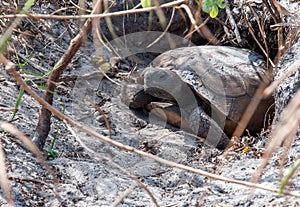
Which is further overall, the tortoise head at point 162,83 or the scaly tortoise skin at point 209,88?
the tortoise head at point 162,83

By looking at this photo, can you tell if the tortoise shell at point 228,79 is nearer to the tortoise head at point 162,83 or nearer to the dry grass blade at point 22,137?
the tortoise head at point 162,83

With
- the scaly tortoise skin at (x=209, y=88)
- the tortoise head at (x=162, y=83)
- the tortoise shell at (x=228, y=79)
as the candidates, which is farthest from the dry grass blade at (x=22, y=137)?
the tortoise head at (x=162, y=83)

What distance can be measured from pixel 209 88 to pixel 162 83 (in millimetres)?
381

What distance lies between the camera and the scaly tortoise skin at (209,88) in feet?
10.8

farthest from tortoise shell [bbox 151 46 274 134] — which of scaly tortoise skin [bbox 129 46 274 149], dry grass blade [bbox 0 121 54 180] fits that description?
dry grass blade [bbox 0 121 54 180]

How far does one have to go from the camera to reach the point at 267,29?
340 centimetres

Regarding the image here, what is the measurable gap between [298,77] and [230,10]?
1230 mm

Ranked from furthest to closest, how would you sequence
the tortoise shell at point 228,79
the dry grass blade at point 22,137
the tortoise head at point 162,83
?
the tortoise head at point 162,83 → the tortoise shell at point 228,79 → the dry grass blade at point 22,137

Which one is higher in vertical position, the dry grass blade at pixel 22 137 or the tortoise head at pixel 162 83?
the dry grass blade at pixel 22 137

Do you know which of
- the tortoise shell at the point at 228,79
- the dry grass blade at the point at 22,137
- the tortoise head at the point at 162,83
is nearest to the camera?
the dry grass blade at the point at 22,137

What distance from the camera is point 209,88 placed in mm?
3412

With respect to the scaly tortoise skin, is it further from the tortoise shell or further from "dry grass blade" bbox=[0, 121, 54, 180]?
"dry grass blade" bbox=[0, 121, 54, 180]

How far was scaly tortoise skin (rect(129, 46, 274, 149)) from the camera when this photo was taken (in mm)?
3307

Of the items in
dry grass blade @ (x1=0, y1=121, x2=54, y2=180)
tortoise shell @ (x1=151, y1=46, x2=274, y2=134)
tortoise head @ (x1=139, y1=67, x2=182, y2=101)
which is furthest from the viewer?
tortoise head @ (x1=139, y1=67, x2=182, y2=101)
